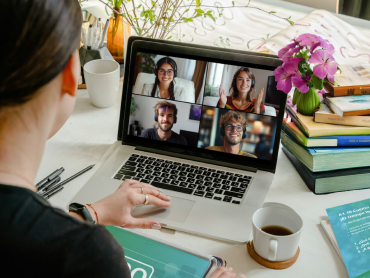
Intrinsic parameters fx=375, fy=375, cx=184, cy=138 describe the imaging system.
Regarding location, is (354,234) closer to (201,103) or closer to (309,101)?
(309,101)

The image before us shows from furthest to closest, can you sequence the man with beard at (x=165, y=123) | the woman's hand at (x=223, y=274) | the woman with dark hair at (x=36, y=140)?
the man with beard at (x=165, y=123)
the woman's hand at (x=223, y=274)
the woman with dark hair at (x=36, y=140)

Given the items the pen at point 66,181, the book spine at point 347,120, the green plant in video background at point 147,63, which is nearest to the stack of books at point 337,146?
the book spine at point 347,120

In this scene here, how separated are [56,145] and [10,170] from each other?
67 centimetres

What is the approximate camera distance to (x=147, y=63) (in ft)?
3.14

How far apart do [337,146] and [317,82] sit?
161 millimetres

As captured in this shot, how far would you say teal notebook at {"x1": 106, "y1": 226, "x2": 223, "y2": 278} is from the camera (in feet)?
2.15

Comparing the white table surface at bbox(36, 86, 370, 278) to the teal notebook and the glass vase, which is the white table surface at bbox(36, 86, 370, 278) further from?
the glass vase

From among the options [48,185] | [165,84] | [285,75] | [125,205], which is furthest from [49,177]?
[285,75]

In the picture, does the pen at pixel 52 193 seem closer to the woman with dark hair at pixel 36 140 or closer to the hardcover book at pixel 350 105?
the woman with dark hair at pixel 36 140

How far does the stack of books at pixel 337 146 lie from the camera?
0.89 metres

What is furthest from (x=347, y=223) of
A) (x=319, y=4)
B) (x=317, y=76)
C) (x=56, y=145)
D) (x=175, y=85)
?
(x=319, y=4)

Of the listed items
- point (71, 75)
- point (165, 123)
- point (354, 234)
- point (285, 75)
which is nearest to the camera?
point (71, 75)

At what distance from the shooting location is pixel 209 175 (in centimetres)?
91

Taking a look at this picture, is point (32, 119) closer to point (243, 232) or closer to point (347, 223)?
point (243, 232)
